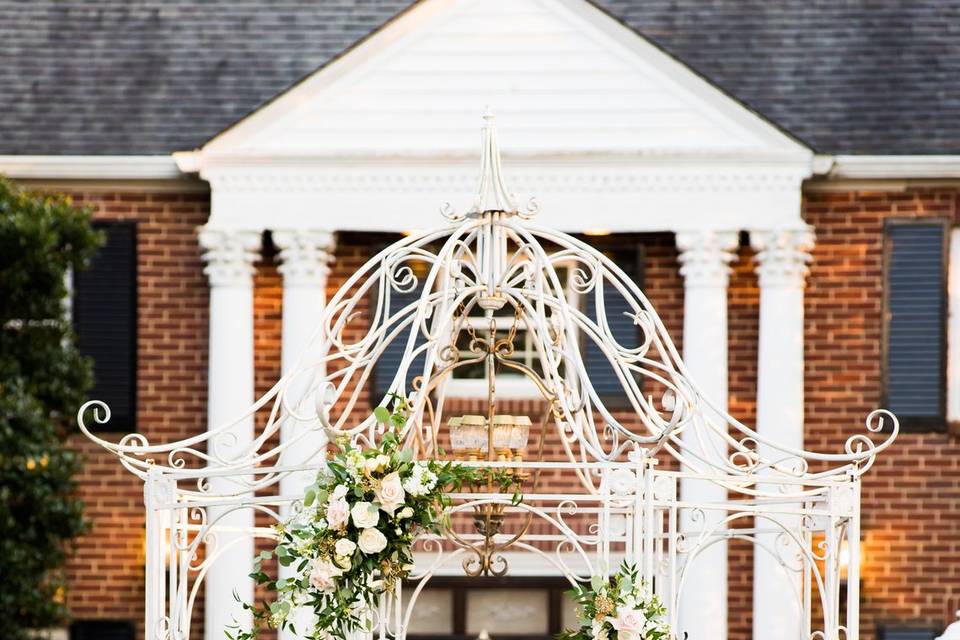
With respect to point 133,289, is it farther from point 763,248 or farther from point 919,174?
point 919,174

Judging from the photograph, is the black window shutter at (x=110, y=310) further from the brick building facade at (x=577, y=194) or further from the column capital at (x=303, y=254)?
the column capital at (x=303, y=254)

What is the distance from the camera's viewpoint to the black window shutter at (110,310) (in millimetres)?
13555

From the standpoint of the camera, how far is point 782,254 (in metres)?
12.8

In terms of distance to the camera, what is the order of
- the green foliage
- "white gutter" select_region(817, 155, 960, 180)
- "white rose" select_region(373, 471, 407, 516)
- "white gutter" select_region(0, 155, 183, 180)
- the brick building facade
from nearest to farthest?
1. "white rose" select_region(373, 471, 407, 516)
2. the green foliage
3. the brick building facade
4. "white gutter" select_region(817, 155, 960, 180)
5. "white gutter" select_region(0, 155, 183, 180)

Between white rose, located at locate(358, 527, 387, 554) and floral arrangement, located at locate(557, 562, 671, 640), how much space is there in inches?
34.8

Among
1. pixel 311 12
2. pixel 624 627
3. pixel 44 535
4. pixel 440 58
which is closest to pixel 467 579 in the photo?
pixel 44 535

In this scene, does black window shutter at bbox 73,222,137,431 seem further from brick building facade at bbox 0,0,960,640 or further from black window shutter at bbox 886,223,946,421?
black window shutter at bbox 886,223,946,421

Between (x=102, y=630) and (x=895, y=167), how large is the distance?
774 cm

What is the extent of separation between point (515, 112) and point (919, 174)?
341cm

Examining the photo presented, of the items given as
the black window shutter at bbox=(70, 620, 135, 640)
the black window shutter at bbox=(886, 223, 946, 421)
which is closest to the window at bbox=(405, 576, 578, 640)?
the black window shutter at bbox=(70, 620, 135, 640)

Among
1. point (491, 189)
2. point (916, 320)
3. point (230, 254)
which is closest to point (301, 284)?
point (230, 254)

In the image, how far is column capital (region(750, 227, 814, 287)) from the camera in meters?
12.8

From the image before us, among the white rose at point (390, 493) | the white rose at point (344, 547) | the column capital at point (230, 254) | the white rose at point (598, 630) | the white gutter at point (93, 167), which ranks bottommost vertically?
the white rose at point (598, 630)

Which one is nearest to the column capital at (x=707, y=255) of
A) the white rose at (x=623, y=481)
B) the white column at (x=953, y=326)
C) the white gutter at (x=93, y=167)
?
the white column at (x=953, y=326)
